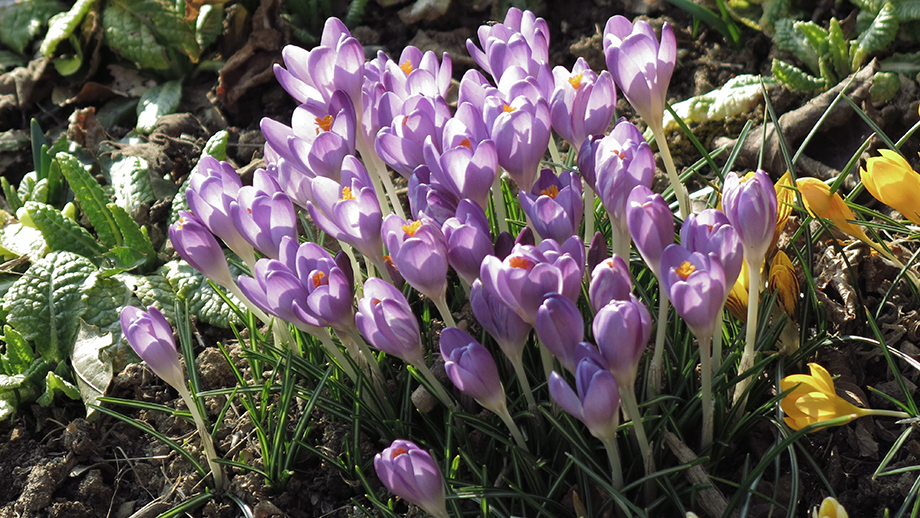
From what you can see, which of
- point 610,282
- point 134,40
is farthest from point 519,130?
point 134,40

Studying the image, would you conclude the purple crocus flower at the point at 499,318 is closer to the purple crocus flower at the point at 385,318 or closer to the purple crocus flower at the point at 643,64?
the purple crocus flower at the point at 385,318

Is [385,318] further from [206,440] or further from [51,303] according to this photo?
[51,303]

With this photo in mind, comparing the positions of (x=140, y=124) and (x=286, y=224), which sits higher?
(x=286, y=224)

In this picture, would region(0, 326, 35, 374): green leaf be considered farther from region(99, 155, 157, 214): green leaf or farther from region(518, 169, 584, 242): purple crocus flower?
region(518, 169, 584, 242): purple crocus flower

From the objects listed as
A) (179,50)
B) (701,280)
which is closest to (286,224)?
(701,280)

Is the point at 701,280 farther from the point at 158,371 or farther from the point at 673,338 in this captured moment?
the point at 158,371

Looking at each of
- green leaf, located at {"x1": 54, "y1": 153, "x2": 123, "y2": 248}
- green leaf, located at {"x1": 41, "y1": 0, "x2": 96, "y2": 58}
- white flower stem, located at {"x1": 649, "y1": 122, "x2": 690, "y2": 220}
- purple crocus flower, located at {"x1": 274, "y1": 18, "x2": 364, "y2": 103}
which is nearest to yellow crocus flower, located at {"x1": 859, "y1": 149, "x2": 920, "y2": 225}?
white flower stem, located at {"x1": 649, "y1": 122, "x2": 690, "y2": 220}
